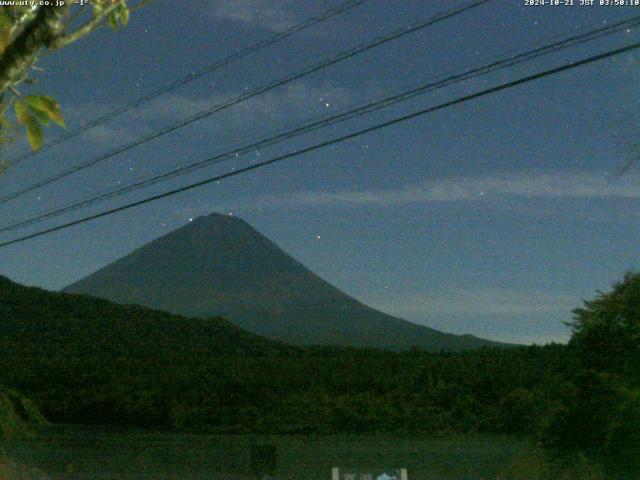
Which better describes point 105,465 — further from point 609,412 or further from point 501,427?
point 609,412

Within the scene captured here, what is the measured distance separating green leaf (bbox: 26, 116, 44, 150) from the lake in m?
10.2

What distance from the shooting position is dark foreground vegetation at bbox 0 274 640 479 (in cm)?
1077

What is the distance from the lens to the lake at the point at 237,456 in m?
14.0

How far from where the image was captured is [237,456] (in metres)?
15.9

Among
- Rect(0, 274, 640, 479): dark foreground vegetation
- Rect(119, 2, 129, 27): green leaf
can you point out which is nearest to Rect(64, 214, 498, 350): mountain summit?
Rect(0, 274, 640, 479): dark foreground vegetation

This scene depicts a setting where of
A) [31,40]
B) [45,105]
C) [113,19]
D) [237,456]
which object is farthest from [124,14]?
[237,456]

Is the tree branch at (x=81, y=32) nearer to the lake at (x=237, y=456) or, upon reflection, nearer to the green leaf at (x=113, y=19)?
the green leaf at (x=113, y=19)

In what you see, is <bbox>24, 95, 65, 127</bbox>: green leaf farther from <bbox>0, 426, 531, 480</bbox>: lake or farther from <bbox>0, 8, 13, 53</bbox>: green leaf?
<bbox>0, 426, 531, 480</bbox>: lake

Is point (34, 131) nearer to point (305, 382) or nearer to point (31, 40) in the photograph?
point (31, 40)

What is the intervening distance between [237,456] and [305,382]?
3345 mm

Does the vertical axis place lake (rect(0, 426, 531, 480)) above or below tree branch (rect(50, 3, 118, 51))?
below

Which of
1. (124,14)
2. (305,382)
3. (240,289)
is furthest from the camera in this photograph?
(240,289)

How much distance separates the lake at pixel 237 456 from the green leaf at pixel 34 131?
33.5 ft

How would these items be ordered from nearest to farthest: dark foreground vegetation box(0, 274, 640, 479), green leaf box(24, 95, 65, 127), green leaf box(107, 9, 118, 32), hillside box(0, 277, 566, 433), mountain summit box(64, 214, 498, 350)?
green leaf box(24, 95, 65, 127) < green leaf box(107, 9, 118, 32) < dark foreground vegetation box(0, 274, 640, 479) < hillside box(0, 277, 566, 433) < mountain summit box(64, 214, 498, 350)
